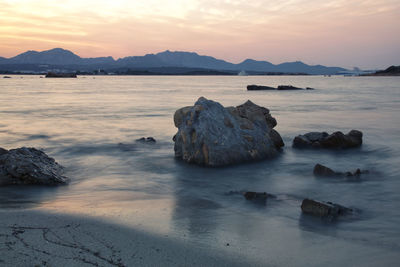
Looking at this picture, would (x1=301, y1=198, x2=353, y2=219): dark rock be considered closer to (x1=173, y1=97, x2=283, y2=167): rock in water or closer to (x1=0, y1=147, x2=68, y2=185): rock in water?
(x1=173, y1=97, x2=283, y2=167): rock in water

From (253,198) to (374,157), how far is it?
5.60m

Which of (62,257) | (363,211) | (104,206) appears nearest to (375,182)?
(363,211)

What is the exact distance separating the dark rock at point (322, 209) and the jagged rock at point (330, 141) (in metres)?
5.74

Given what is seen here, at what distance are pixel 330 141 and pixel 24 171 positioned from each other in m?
8.44

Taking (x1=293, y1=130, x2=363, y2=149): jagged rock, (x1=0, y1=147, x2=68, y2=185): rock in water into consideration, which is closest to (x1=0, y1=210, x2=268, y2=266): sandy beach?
(x1=0, y1=147, x2=68, y2=185): rock in water

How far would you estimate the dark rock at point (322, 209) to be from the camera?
545 cm

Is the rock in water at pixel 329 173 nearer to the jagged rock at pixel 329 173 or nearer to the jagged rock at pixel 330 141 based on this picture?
the jagged rock at pixel 329 173

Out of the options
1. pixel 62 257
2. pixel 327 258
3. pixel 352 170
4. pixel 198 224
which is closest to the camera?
pixel 62 257

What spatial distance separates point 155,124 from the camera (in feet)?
58.0

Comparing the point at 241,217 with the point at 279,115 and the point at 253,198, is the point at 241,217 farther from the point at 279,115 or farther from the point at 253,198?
the point at 279,115

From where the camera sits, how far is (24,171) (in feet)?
22.8

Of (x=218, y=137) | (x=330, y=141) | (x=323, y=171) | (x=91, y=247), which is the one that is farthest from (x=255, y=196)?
(x=330, y=141)

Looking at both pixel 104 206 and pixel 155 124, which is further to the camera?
pixel 155 124

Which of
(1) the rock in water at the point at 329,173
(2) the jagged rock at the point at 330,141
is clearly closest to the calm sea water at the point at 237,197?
(1) the rock in water at the point at 329,173
